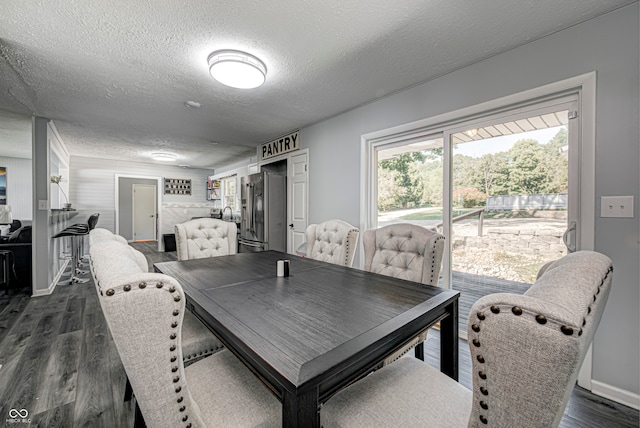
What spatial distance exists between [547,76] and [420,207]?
1.43m

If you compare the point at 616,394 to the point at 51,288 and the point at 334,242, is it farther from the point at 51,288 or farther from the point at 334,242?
the point at 51,288

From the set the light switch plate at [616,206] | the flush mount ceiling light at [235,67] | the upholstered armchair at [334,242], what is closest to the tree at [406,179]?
the upholstered armchair at [334,242]

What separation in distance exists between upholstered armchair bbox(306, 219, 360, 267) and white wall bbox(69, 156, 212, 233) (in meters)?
6.63

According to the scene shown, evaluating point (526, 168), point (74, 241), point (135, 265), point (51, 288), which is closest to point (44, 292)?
point (51, 288)

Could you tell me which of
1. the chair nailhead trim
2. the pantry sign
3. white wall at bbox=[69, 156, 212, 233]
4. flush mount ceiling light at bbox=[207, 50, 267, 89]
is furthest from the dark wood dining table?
white wall at bbox=[69, 156, 212, 233]

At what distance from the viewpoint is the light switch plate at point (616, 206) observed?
163 centimetres

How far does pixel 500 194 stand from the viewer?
2.27 m

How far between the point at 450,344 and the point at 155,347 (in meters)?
1.23

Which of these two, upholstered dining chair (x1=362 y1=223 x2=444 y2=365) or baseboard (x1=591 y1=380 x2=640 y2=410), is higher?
upholstered dining chair (x1=362 y1=223 x2=444 y2=365)

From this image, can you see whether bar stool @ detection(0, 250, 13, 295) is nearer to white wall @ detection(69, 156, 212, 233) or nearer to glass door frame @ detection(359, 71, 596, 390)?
white wall @ detection(69, 156, 212, 233)

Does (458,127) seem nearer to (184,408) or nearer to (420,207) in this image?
(420,207)

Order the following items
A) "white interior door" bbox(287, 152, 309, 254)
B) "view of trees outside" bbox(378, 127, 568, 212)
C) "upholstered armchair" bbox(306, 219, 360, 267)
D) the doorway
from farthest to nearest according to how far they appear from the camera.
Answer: the doorway < "white interior door" bbox(287, 152, 309, 254) < "upholstered armchair" bbox(306, 219, 360, 267) < "view of trees outside" bbox(378, 127, 568, 212)

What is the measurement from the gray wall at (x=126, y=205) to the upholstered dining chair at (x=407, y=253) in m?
8.32

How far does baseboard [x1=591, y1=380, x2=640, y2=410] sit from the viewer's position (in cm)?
159
